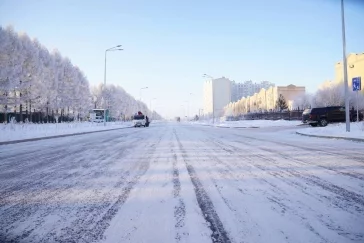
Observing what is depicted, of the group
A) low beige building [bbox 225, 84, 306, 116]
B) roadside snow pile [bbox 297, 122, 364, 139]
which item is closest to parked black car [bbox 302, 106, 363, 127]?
roadside snow pile [bbox 297, 122, 364, 139]

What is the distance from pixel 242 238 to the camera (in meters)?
2.97

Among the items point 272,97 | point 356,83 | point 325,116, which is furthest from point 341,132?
point 272,97

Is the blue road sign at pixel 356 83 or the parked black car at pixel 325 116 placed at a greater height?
the blue road sign at pixel 356 83

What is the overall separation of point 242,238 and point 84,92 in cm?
7145

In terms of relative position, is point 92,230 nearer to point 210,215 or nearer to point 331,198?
point 210,215

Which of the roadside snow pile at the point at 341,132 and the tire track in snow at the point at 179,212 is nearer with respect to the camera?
the tire track in snow at the point at 179,212

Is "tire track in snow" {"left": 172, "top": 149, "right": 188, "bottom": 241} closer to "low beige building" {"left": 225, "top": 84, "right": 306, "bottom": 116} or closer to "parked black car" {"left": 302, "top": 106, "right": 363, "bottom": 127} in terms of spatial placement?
"parked black car" {"left": 302, "top": 106, "right": 363, "bottom": 127}

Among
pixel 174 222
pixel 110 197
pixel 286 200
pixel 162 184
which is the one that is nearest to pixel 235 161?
pixel 162 184

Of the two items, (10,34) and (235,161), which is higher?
(10,34)

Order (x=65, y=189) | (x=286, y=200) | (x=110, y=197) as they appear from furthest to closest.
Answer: (x=65, y=189), (x=110, y=197), (x=286, y=200)

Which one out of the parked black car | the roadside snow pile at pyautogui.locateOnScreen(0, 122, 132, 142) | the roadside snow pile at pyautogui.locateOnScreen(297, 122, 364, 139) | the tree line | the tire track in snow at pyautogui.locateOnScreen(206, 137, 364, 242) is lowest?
the tire track in snow at pyautogui.locateOnScreen(206, 137, 364, 242)

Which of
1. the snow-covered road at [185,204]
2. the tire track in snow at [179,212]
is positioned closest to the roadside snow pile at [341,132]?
the snow-covered road at [185,204]

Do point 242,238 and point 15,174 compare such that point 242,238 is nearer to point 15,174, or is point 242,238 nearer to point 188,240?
point 188,240

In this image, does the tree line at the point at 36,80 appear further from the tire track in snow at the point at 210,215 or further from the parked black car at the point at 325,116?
the tire track in snow at the point at 210,215
